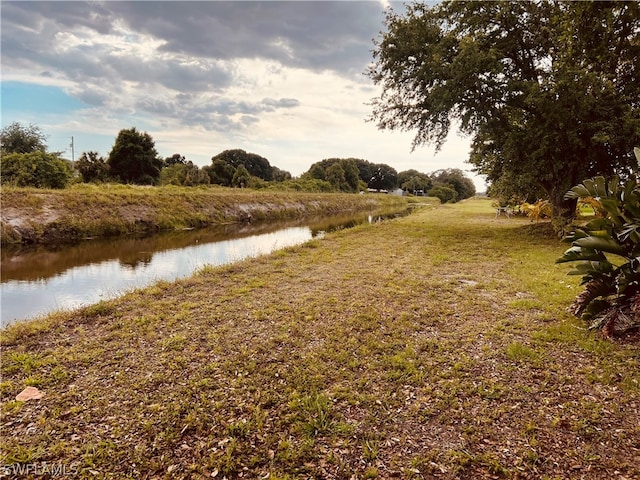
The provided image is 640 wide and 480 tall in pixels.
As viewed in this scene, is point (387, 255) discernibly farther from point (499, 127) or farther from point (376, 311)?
point (499, 127)

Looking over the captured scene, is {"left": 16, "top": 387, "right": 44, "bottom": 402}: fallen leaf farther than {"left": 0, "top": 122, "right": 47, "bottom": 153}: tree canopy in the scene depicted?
No

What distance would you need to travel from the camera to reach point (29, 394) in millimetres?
3676

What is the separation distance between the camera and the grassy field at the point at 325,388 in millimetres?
2824

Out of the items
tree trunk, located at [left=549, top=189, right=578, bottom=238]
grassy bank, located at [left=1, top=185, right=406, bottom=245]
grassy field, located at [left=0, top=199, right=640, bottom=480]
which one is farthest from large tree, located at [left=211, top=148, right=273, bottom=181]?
grassy field, located at [left=0, top=199, right=640, bottom=480]

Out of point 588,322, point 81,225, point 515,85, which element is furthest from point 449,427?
point 81,225

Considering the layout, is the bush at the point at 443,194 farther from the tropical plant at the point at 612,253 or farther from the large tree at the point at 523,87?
the tropical plant at the point at 612,253

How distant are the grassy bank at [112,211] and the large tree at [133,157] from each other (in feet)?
26.0

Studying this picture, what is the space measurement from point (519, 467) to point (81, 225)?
18129mm

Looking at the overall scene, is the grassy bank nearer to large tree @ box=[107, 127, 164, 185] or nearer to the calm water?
the calm water

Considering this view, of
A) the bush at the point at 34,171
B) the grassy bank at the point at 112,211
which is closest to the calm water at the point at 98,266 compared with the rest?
the grassy bank at the point at 112,211

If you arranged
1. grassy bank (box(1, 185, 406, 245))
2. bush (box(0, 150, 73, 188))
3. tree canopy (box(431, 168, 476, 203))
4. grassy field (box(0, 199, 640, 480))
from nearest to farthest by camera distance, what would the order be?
1. grassy field (box(0, 199, 640, 480))
2. grassy bank (box(1, 185, 406, 245))
3. bush (box(0, 150, 73, 188))
4. tree canopy (box(431, 168, 476, 203))

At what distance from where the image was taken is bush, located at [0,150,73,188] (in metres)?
17.4

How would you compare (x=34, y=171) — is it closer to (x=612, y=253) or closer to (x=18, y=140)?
(x=18, y=140)

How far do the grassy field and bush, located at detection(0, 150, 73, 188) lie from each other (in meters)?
15.7
